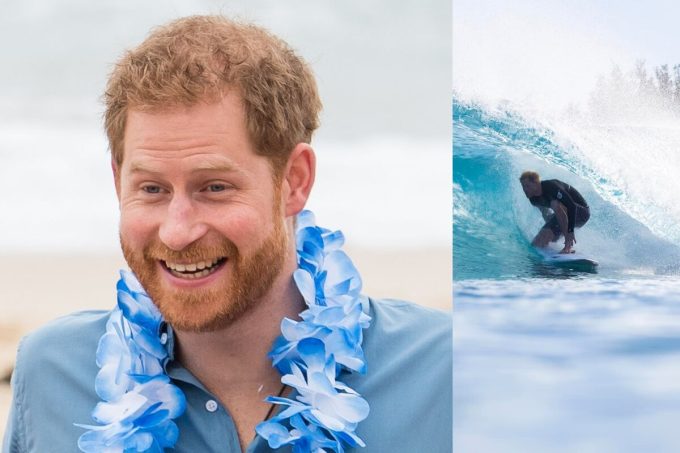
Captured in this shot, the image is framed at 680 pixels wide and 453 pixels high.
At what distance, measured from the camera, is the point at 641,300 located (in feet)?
5.97

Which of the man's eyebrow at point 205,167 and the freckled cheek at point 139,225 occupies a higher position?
the man's eyebrow at point 205,167

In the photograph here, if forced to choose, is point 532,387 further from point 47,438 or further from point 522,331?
point 47,438

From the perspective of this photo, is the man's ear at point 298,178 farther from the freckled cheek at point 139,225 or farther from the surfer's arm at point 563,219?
the surfer's arm at point 563,219

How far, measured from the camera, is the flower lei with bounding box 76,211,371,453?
5.87 ft

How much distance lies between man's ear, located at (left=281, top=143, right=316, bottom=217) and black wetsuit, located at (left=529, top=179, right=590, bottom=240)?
1.52 feet

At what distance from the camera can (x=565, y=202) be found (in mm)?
1837

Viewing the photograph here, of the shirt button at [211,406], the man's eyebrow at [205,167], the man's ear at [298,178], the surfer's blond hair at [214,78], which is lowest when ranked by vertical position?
the shirt button at [211,406]

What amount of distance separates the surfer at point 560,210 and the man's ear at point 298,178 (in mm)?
448

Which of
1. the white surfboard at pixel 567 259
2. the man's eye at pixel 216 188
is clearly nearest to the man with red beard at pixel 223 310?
the man's eye at pixel 216 188

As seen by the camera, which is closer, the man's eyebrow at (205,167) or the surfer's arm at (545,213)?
the man's eyebrow at (205,167)

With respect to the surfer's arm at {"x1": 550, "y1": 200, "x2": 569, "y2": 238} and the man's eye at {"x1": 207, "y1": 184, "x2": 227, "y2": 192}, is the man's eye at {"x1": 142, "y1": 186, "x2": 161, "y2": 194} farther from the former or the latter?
the surfer's arm at {"x1": 550, "y1": 200, "x2": 569, "y2": 238}

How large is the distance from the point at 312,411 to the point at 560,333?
19.5 inches

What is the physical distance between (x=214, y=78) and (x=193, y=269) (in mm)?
357

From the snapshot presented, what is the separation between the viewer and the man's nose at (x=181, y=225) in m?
1.73
